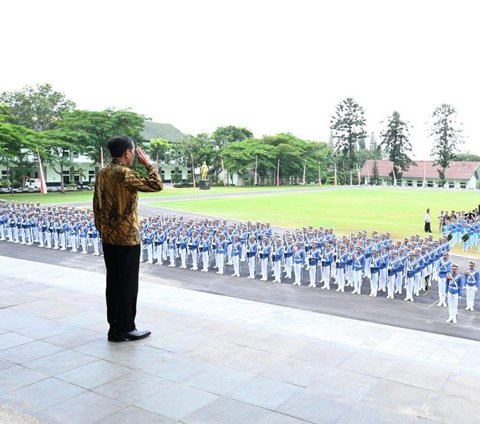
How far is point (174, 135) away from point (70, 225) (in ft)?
214

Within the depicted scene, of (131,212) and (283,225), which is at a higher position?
(131,212)

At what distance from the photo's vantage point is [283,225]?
1089 inches

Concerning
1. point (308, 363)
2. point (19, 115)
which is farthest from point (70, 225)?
point (19, 115)

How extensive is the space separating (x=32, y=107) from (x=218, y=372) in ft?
214

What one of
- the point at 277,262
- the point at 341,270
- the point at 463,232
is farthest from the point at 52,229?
the point at 463,232

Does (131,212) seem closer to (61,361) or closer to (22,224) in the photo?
(61,361)

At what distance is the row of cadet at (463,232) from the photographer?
2043cm

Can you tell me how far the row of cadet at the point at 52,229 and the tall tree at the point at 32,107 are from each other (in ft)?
143

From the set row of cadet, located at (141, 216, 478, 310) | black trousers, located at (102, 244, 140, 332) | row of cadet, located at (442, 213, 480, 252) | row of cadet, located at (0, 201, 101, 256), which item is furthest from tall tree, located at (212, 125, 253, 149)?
black trousers, located at (102, 244, 140, 332)

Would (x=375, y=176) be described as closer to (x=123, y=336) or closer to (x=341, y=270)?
(x=341, y=270)

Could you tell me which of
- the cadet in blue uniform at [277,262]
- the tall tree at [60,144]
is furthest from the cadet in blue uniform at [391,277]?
the tall tree at [60,144]

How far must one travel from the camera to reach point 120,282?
5.48 m

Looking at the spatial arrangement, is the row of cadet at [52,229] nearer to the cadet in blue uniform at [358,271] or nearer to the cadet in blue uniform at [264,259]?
the cadet in blue uniform at [264,259]

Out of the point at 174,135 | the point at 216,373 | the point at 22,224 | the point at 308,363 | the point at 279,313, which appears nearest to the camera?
the point at 216,373
